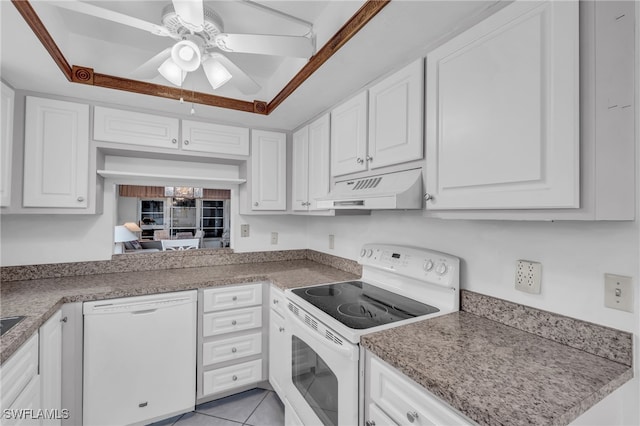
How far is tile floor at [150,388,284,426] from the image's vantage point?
6.39ft

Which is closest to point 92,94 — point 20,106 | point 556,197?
point 20,106

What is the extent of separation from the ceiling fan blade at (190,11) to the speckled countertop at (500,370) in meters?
1.41

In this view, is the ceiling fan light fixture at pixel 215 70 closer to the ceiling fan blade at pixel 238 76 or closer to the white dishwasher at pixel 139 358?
the ceiling fan blade at pixel 238 76

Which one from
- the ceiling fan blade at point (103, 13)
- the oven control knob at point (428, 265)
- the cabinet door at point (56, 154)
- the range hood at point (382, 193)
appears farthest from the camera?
the cabinet door at point (56, 154)

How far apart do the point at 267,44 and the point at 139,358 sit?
77.2 inches

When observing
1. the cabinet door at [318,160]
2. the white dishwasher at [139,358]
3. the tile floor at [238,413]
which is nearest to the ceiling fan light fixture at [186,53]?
the cabinet door at [318,160]

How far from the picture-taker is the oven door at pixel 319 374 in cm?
122

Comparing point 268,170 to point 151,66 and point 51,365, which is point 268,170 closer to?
point 151,66

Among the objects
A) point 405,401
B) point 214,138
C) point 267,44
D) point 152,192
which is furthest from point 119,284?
point 405,401

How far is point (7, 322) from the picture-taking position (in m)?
1.30

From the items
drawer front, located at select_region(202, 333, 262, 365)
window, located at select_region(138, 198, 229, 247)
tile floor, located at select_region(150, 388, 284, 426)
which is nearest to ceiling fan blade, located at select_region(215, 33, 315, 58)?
window, located at select_region(138, 198, 229, 247)

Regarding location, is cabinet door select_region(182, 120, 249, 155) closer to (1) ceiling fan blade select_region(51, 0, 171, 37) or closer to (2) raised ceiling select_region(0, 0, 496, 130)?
(2) raised ceiling select_region(0, 0, 496, 130)

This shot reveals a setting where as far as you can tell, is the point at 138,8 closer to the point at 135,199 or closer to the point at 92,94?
the point at 92,94

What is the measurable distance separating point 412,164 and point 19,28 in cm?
179
